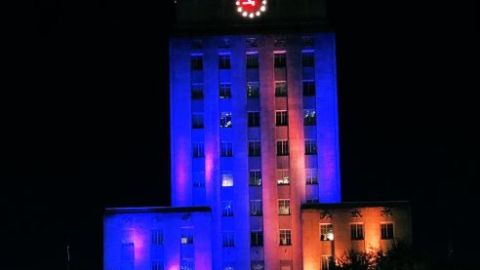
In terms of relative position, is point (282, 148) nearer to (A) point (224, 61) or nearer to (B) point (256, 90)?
(B) point (256, 90)

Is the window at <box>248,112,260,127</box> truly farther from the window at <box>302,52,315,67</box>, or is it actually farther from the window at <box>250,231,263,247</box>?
the window at <box>250,231,263,247</box>

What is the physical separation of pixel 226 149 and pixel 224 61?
23.9 ft

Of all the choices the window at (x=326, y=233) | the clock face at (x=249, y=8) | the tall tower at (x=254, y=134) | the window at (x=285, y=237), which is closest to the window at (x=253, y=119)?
the tall tower at (x=254, y=134)

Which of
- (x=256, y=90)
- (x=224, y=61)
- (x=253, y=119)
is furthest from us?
(x=224, y=61)

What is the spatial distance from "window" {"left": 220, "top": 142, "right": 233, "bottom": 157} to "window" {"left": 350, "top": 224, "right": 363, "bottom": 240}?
37.6 ft

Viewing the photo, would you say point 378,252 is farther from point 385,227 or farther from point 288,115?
point 288,115

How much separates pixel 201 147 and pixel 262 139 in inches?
197

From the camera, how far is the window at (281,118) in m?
69.2

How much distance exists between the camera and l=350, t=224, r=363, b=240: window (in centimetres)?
6538

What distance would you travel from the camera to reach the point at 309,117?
69.3 meters

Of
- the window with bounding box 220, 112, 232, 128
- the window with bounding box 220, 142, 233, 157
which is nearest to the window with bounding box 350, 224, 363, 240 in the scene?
the window with bounding box 220, 142, 233, 157

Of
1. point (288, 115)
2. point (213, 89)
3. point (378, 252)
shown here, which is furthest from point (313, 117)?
point (378, 252)

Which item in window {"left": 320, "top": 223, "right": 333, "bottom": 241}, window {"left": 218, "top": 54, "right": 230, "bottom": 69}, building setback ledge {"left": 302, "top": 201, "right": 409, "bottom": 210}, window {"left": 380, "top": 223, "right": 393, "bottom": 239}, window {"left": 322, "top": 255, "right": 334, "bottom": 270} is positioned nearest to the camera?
window {"left": 322, "top": 255, "right": 334, "bottom": 270}

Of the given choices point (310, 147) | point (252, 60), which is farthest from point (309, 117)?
point (252, 60)
